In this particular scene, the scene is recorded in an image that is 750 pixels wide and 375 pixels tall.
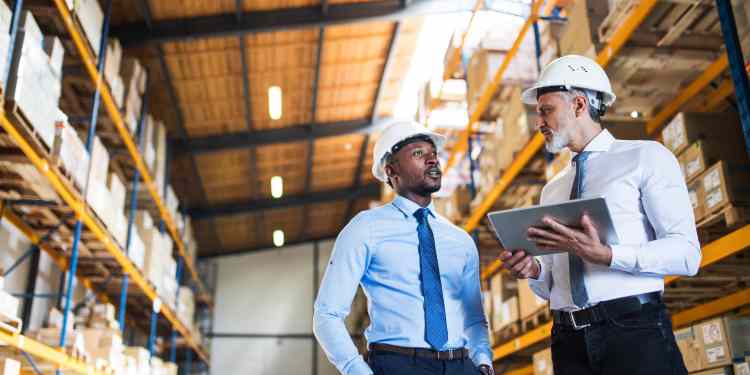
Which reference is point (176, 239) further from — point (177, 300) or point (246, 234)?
point (246, 234)

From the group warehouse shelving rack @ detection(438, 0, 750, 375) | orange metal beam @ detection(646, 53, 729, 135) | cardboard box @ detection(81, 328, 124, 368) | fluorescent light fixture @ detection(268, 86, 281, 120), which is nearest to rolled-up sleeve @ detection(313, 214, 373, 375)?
warehouse shelving rack @ detection(438, 0, 750, 375)

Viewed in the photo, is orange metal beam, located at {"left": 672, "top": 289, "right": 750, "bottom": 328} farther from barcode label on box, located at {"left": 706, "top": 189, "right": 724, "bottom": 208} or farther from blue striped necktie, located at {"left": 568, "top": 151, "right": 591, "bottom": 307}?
blue striped necktie, located at {"left": 568, "top": 151, "right": 591, "bottom": 307}

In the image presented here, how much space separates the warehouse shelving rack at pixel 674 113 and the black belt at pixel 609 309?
1.74 meters

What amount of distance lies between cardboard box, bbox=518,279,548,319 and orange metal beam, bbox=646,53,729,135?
2.13 m

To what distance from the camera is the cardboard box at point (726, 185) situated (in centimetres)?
455

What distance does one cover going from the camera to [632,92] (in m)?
Answer: 6.14

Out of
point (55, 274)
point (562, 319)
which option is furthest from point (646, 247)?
point (55, 274)

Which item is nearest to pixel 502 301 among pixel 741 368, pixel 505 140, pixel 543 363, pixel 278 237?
pixel 543 363

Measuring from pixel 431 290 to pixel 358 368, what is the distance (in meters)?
0.44

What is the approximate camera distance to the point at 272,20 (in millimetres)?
11008

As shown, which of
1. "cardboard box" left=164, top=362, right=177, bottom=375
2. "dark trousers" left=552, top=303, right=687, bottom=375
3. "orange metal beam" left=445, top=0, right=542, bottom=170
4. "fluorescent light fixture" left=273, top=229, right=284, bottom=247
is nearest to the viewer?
"dark trousers" left=552, top=303, right=687, bottom=375

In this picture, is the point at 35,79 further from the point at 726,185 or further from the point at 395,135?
the point at 726,185

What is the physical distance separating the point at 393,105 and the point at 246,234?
25.0 ft

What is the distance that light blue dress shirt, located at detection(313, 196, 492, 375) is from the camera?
8.84ft
